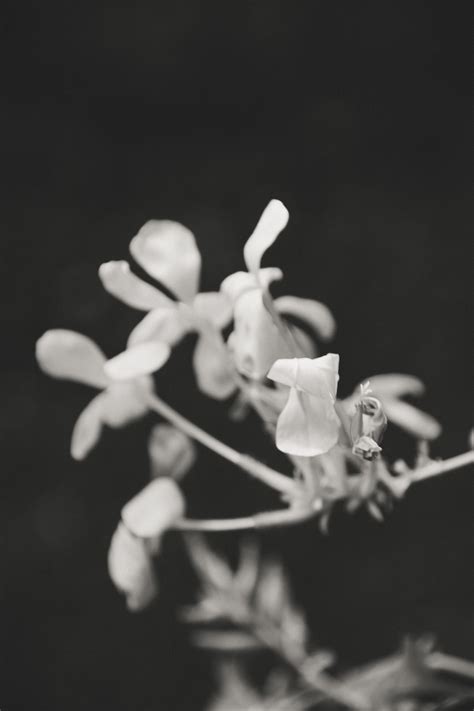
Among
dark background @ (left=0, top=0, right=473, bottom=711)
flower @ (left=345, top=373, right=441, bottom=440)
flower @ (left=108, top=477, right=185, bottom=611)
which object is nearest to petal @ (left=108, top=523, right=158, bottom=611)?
flower @ (left=108, top=477, right=185, bottom=611)

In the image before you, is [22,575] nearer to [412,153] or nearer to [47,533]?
[47,533]

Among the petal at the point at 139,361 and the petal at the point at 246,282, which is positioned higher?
the petal at the point at 246,282

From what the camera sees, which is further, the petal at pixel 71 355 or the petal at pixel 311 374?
the petal at pixel 71 355

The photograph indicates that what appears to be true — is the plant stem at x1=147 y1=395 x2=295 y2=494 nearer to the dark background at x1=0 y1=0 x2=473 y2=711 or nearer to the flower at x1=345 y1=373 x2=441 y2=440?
the flower at x1=345 y1=373 x2=441 y2=440

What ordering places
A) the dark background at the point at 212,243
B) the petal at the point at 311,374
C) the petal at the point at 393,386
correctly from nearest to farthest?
the petal at the point at 311,374, the petal at the point at 393,386, the dark background at the point at 212,243

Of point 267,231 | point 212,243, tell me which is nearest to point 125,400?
point 267,231

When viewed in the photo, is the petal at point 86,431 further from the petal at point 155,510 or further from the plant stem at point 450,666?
the plant stem at point 450,666

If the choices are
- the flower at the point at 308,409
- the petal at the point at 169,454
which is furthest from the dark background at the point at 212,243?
the flower at the point at 308,409
